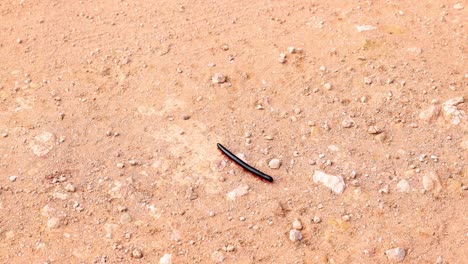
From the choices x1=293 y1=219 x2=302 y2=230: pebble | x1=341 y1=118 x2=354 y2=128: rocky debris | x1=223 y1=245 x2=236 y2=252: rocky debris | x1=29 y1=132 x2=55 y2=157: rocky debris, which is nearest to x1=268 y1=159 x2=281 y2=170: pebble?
x1=293 y1=219 x2=302 y2=230: pebble

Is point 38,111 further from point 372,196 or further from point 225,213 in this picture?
point 372,196

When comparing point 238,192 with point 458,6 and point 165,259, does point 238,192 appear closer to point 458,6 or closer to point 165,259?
point 165,259

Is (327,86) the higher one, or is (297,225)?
(327,86)

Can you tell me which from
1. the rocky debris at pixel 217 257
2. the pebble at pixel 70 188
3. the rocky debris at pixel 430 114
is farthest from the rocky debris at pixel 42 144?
the rocky debris at pixel 430 114

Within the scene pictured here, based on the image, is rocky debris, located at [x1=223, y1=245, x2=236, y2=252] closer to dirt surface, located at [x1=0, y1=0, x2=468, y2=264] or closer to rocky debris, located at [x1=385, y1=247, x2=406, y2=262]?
dirt surface, located at [x1=0, y1=0, x2=468, y2=264]

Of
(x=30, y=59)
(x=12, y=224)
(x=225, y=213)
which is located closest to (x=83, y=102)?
(x=30, y=59)

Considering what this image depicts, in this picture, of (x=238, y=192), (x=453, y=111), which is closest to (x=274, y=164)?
(x=238, y=192)
